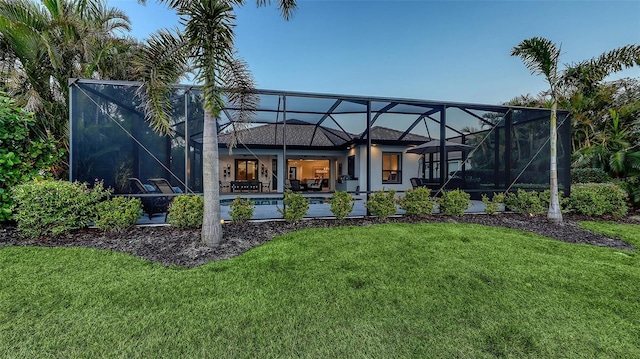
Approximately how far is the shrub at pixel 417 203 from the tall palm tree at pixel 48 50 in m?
8.66

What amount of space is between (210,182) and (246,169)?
1426cm

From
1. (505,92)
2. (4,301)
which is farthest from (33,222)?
(505,92)

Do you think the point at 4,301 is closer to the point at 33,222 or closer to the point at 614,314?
the point at 33,222

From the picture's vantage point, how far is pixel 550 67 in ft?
19.6

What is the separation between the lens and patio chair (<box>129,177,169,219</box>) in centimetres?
516

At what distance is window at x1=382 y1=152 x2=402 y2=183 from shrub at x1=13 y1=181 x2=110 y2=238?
1254 cm

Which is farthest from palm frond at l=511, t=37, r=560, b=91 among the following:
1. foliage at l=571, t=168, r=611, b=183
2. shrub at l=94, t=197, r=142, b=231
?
shrub at l=94, t=197, r=142, b=231

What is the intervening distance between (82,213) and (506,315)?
649 centimetres

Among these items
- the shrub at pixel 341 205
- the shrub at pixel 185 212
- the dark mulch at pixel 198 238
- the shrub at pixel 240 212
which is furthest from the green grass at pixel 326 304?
the shrub at pixel 341 205

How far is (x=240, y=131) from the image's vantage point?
523 cm

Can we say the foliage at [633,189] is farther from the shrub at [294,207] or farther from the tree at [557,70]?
the shrub at [294,207]

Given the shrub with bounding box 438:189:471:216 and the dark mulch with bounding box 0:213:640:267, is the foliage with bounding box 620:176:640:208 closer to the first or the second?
the dark mulch with bounding box 0:213:640:267

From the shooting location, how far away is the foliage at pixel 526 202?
21.7 ft

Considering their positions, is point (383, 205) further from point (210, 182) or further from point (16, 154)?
point (16, 154)
